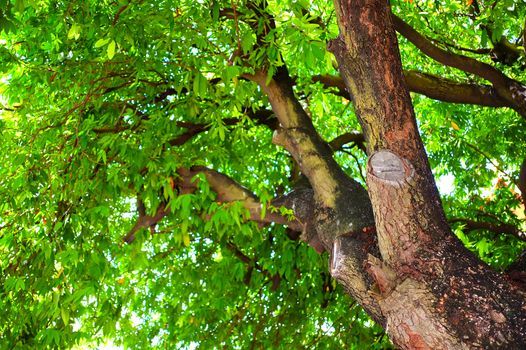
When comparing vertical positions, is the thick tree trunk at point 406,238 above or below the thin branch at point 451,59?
below

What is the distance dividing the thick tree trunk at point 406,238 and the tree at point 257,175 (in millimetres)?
11

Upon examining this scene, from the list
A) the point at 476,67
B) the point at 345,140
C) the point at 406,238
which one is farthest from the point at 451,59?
the point at 406,238

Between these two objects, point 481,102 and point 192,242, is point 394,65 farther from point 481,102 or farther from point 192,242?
point 192,242

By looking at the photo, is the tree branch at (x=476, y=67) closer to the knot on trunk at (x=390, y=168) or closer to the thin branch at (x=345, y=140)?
the thin branch at (x=345, y=140)

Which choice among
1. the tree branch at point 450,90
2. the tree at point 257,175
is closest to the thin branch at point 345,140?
the tree at point 257,175

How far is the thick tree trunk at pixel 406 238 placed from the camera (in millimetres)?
3926

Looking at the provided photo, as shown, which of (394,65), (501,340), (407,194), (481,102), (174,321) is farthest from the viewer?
(174,321)

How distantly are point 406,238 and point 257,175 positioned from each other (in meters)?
4.19

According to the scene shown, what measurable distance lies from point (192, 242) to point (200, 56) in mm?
3410

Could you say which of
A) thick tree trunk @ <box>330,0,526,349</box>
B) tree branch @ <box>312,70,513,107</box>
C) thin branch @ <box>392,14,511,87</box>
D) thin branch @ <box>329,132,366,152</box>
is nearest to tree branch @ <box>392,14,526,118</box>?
thin branch @ <box>392,14,511,87</box>

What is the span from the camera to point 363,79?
4.47 m

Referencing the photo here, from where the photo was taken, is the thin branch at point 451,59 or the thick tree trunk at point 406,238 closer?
the thick tree trunk at point 406,238

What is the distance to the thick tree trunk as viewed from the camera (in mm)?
3926

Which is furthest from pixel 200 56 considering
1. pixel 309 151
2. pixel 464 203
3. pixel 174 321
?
pixel 464 203
